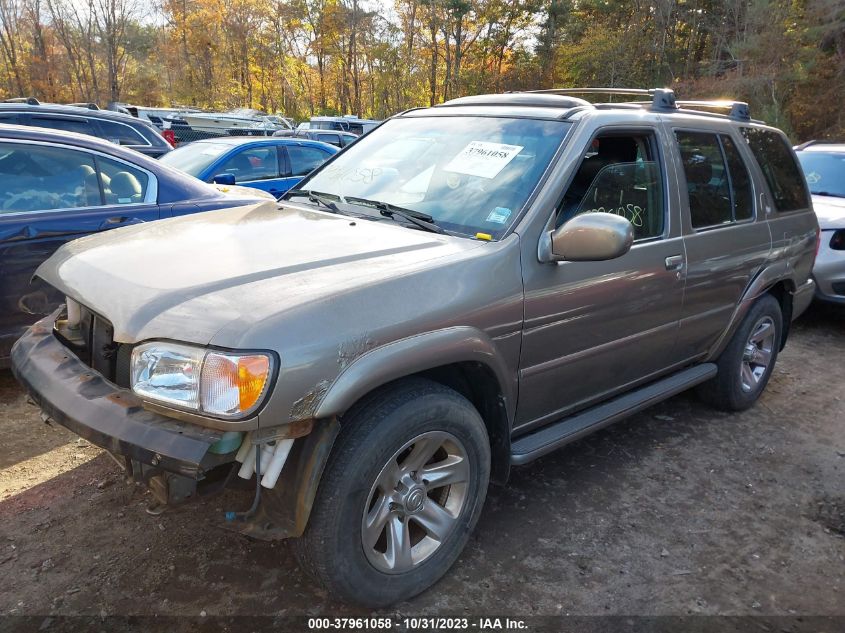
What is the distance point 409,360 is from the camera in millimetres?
2104

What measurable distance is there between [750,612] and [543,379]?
4.02 ft

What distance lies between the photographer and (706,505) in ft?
10.5

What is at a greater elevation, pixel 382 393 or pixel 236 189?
pixel 236 189

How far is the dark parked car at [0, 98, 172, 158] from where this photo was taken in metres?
7.19

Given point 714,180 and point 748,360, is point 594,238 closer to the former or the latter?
point 714,180

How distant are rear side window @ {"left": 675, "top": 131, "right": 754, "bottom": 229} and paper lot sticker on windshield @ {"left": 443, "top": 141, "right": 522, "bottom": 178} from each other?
1.13 meters

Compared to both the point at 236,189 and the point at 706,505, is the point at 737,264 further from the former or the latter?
the point at 236,189

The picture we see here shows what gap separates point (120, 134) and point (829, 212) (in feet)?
29.3

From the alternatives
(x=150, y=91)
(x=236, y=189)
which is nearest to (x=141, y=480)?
(x=236, y=189)

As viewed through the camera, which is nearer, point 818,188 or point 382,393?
point 382,393

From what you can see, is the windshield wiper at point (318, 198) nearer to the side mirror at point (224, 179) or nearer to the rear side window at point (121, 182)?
the rear side window at point (121, 182)

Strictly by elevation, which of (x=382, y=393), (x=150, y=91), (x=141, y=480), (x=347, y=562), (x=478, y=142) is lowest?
(x=347, y=562)

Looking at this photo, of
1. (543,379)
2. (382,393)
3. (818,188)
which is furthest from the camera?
(818,188)

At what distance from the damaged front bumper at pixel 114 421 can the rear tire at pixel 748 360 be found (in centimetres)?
341
